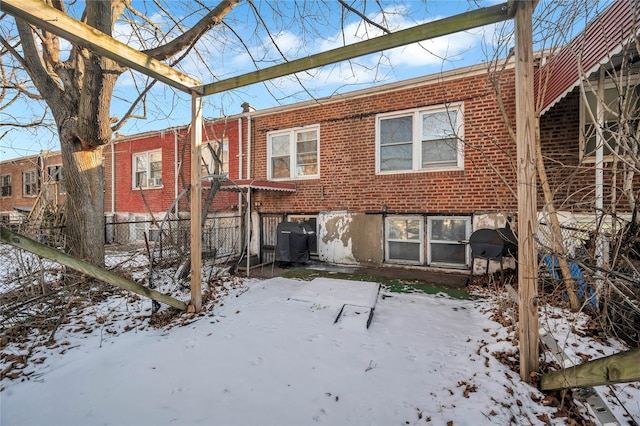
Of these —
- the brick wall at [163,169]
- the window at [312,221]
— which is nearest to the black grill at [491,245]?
the window at [312,221]

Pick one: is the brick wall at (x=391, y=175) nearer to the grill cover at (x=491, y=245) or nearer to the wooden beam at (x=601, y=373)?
the grill cover at (x=491, y=245)

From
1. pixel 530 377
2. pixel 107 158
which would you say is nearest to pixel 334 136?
pixel 530 377

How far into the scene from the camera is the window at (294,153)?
8.47 meters

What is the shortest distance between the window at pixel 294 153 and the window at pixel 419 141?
1950 millimetres

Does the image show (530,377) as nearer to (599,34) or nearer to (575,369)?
(575,369)

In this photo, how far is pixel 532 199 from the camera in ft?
7.77

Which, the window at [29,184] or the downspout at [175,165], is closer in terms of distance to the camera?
the downspout at [175,165]

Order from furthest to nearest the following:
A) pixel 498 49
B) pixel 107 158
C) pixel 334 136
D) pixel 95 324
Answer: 1. pixel 107 158
2. pixel 334 136
3. pixel 498 49
4. pixel 95 324

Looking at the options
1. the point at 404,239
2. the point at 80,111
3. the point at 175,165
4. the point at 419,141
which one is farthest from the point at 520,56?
the point at 175,165

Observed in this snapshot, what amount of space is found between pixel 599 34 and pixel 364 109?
4.74 meters

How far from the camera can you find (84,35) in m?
2.69

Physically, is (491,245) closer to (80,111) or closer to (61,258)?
(61,258)

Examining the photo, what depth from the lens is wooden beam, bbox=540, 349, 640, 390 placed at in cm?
163

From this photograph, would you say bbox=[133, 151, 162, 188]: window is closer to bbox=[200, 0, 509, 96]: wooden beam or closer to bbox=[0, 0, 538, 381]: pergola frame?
bbox=[200, 0, 509, 96]: wooden beam
